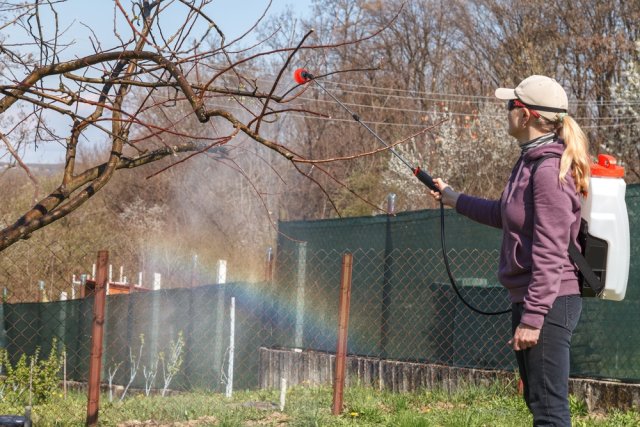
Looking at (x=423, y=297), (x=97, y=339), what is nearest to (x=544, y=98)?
(x=97, y=339)

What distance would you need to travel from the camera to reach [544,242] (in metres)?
3.40

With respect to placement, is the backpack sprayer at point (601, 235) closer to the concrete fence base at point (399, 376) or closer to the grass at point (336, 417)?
the grass at point (336, 417)

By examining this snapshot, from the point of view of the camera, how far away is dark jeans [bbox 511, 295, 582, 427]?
11.3ft

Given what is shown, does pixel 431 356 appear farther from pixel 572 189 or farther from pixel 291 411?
pixel 572 189

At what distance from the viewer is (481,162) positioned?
26.5m

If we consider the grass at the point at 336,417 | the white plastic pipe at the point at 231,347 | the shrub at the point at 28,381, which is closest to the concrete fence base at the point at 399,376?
the grass at the point at 336,417

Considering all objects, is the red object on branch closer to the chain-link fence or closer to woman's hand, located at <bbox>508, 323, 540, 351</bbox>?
woman's hand, located at <bbox>508, 323, 540, 351</bbox>

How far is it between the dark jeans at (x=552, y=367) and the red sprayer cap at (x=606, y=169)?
0.51 metres

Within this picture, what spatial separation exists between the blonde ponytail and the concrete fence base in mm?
3626

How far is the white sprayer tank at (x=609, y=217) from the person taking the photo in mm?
3580

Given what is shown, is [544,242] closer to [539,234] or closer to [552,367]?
[539,234]

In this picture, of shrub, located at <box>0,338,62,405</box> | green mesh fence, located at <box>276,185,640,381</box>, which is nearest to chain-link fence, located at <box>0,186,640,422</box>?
green mesh fence, located at <box>276,185,640,381</box>

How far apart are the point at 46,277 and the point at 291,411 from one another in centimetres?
969

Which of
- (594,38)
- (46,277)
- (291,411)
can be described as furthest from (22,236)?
Result: (594,38)
